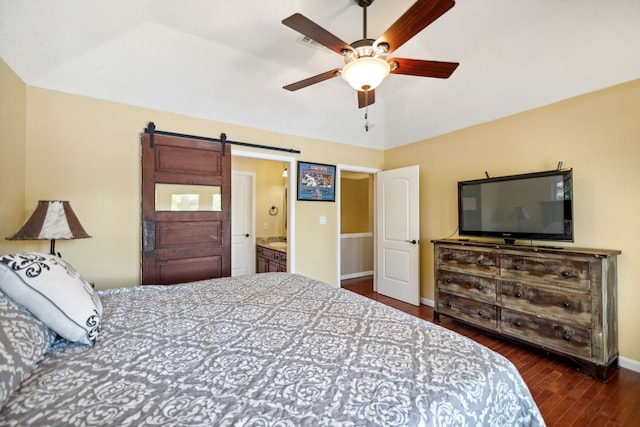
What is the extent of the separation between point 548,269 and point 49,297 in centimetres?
330

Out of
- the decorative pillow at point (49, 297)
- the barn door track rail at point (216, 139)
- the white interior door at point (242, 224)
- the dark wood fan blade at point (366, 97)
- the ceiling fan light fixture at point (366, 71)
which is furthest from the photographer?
the white interior door at point (242, 224)

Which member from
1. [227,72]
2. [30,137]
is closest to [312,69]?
[227,72]

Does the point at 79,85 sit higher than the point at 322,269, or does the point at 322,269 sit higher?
the point at 79,85

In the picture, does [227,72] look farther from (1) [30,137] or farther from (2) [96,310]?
(2) [96,310]

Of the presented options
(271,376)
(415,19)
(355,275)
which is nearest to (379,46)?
(415,19)

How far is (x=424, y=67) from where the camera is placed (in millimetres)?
1852

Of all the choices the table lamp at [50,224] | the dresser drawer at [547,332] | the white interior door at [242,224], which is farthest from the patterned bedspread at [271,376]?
the white interior door at [242,224]

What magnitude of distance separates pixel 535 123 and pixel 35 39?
432cm

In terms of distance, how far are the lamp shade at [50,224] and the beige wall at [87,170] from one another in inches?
12.1

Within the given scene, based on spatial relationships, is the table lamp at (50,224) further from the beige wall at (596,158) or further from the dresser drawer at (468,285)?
the beige wall at (596,158)

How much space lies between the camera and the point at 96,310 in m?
1.17

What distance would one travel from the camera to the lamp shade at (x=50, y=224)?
178cm

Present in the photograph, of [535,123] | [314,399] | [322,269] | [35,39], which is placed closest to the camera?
[314,399]

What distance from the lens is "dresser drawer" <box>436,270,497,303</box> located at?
105 inches
